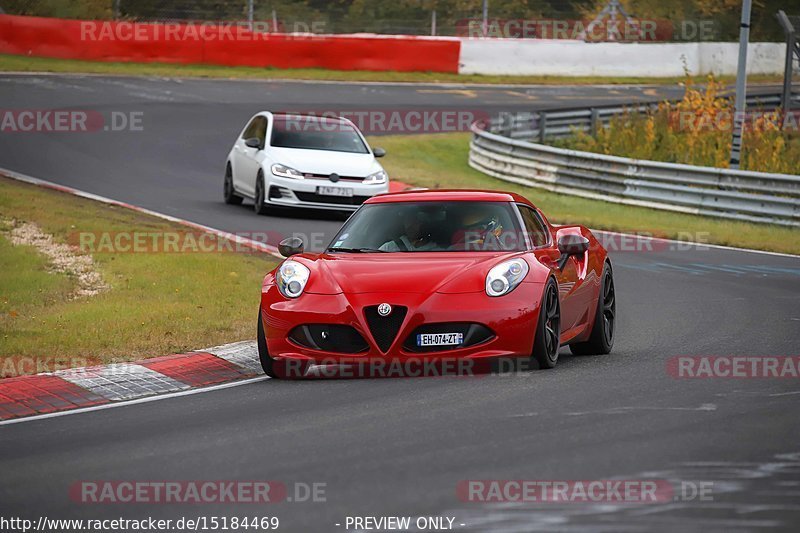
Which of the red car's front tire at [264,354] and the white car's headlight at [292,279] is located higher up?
the white car's headlight at [292,279]

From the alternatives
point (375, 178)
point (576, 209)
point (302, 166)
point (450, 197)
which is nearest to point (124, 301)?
point (450, 197)

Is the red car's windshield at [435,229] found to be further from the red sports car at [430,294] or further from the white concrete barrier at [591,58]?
the white concrete barrier at [591,58]

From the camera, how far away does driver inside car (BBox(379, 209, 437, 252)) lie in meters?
10.5

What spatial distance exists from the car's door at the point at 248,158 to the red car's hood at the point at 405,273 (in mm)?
12063

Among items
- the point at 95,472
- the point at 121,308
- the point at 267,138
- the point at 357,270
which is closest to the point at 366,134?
the point at 267,138

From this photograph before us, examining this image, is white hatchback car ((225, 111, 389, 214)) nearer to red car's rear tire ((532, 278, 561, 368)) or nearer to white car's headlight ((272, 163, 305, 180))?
white car's headlight ((272, 163, 305, 180))

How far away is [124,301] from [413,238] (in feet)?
12.2

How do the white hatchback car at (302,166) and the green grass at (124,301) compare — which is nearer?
the green grass at (124,301)

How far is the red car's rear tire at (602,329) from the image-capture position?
1098 centimetres

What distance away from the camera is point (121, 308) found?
499 inches

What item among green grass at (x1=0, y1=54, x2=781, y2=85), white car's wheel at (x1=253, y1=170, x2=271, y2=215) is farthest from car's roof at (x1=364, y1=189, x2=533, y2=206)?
green grass at (x1=0, y1=54, x2=781, y2=85)

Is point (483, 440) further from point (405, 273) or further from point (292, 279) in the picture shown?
point (292, 279)

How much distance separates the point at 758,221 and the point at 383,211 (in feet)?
45.1

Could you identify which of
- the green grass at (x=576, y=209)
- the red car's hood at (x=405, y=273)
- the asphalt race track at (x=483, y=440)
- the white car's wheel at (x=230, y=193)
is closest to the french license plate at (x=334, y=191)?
the white car's wheel at (x=230, y=193)
